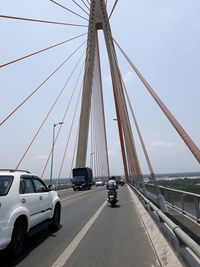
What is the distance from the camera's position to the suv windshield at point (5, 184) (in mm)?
5850

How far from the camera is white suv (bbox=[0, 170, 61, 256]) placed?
18.0 ft

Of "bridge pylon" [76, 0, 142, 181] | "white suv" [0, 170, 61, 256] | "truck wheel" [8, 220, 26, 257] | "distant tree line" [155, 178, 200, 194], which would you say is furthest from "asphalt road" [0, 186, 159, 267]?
"bridge pylon" [76, 0, 142, 181]

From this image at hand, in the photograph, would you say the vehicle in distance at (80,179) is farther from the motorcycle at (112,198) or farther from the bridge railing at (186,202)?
the bridge railing at (186,202)

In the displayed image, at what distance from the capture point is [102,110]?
142 feet

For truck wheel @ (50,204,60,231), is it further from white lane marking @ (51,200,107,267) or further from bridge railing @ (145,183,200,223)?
bridge railing @ (145,183,200,223)

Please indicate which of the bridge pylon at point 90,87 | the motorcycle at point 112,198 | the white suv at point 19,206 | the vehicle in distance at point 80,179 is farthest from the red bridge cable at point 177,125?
the vehicle in distance at point 80,179

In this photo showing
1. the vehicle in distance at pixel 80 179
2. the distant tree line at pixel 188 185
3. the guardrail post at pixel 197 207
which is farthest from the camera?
the vehicle in distance at pixel 80 179

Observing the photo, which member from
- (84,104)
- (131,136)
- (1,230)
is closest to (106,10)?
(84,104)

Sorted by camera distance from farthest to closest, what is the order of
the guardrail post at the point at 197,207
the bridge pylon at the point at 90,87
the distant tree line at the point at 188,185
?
the bridge pylon at the point at 90,87
the distant tree line at the point at 188,185
the guardrail post at the point at 197,207

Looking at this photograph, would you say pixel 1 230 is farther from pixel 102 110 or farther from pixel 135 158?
pixel 102 110

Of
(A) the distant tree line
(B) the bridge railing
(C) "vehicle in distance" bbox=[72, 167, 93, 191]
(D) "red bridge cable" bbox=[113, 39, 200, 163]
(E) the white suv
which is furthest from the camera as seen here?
(C) "vehicle in distance" bbox=[72, 167, 93, 191]

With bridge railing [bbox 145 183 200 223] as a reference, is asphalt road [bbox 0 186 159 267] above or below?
below

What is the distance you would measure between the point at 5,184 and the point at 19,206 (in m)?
0.53

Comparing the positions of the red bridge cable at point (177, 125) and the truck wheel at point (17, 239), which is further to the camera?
the red bridge cable at point (177, 125)
